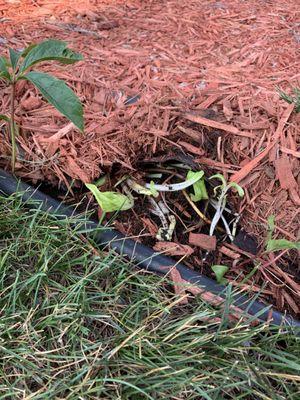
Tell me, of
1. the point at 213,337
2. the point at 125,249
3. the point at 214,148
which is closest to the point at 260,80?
the point at 214,148

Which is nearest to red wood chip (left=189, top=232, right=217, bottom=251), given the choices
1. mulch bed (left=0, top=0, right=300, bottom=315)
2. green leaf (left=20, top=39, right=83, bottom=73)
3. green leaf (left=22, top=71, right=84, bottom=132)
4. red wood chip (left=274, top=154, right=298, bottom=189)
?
mulch bed (left=0, top=0, right=300, bottom=315)

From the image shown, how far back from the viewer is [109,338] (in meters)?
1.30

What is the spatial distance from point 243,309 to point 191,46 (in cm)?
124

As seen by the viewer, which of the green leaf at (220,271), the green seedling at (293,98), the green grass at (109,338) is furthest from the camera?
the green seedling at (293,98)

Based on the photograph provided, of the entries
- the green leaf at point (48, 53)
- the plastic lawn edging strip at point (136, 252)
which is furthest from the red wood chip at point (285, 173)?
the green leaf at point (48, 53)

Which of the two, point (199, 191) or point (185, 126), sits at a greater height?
point (185, 126)

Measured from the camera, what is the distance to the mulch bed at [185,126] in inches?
65.5

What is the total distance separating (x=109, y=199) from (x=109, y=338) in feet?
1.41

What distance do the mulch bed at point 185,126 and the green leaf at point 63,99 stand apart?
0.25 meters

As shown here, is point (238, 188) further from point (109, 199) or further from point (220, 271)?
point (109, 199)

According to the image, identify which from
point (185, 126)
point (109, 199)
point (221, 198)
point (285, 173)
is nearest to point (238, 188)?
point (221, 198)

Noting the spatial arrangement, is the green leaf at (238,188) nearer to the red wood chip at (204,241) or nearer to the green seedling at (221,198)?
the green seedling at (221,198)

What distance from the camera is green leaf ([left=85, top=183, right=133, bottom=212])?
1552 mm

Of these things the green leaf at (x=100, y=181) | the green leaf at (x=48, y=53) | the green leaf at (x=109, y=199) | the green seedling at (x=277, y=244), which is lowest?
the green seedling at (x=277, y=244)
